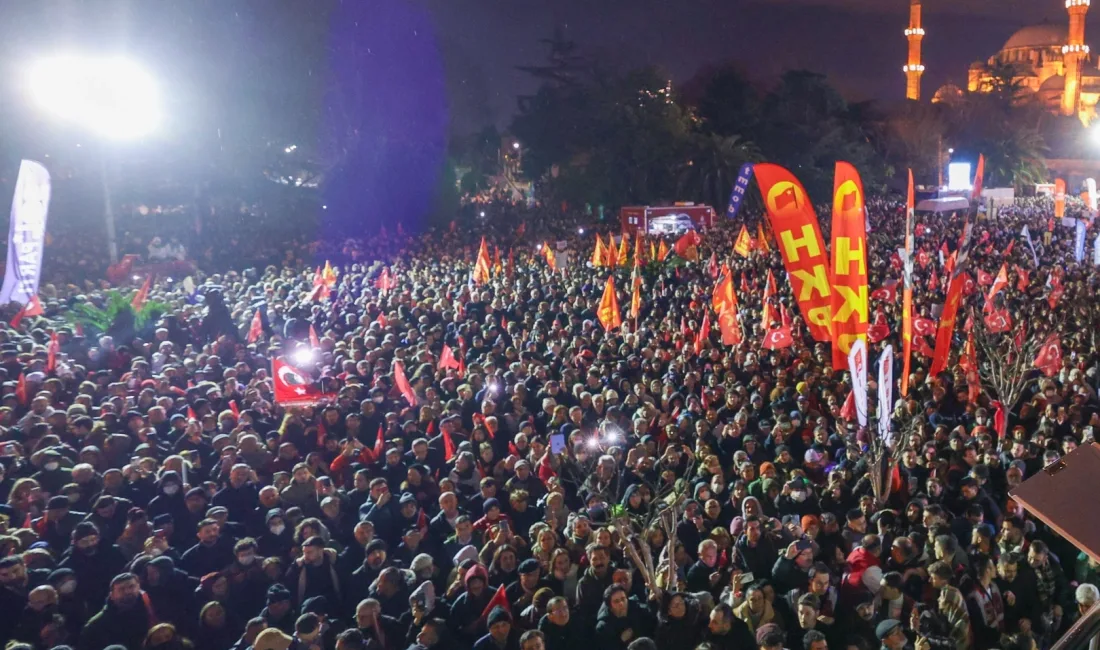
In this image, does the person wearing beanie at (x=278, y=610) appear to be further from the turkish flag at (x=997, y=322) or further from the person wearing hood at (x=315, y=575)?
the turkish flag at (x=997, y=322)

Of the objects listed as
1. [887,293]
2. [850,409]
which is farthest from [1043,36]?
[850,409]

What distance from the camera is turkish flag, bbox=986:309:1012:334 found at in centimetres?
1080

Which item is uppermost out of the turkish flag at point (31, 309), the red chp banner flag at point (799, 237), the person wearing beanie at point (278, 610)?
the red chp banner flag at point (799, 237)

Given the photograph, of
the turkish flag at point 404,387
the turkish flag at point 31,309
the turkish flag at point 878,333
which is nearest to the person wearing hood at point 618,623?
the turkish flag at point 404,387

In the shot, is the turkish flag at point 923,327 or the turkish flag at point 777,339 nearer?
the turkish flag at point 777,339

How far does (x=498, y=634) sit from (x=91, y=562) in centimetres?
257

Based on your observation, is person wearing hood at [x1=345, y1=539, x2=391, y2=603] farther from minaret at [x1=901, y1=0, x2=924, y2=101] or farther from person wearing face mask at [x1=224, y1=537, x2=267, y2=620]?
minaret at [x1=901, y1=0, x2=924, y2=101]

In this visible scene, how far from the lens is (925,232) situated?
2427 centimetres

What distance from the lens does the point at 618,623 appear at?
459cm

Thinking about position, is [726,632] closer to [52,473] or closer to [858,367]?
[858,367]

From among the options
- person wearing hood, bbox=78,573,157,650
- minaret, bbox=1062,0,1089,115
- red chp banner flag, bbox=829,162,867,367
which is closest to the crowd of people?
person wearing hood, bbox=78,573,157,650

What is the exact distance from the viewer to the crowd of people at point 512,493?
461cm

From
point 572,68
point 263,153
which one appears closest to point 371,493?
A: point 263,153

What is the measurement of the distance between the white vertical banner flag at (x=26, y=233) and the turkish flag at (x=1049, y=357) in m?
12.1
